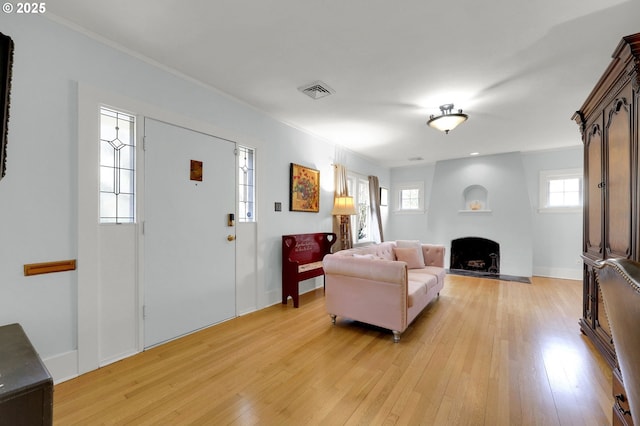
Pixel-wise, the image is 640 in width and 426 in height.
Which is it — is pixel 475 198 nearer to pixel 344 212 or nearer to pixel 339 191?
pixel 339 191

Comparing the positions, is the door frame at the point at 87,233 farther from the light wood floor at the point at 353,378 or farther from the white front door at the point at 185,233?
the white front door at the point at 185,233

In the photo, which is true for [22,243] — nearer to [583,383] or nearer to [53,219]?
[53,219]

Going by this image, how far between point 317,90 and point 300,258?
91.5 inches

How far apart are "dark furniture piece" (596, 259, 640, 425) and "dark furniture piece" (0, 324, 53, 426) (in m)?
1.95

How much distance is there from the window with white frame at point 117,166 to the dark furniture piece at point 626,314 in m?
2.91

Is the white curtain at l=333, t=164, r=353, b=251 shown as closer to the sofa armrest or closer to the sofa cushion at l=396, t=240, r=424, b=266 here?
the sofa cushion at l=396, t=240, r=424, b=266

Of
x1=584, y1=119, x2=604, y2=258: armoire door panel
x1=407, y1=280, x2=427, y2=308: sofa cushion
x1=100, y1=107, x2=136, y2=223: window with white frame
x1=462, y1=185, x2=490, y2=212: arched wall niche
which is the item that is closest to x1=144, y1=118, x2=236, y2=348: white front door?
x1=100, y1=107, x2=136, y2=223: window with white frame

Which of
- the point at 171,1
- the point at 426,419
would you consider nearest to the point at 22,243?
the point at 171,1

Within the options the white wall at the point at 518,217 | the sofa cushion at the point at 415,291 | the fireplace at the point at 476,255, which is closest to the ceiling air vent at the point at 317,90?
the sofa cushion at the point at 415,291

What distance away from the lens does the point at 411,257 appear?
4.07m

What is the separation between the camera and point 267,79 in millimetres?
2707

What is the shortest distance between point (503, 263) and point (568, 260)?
114 cm

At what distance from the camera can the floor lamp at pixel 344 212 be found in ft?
15.1

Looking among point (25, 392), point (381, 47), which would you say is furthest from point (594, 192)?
point (25, 392)
